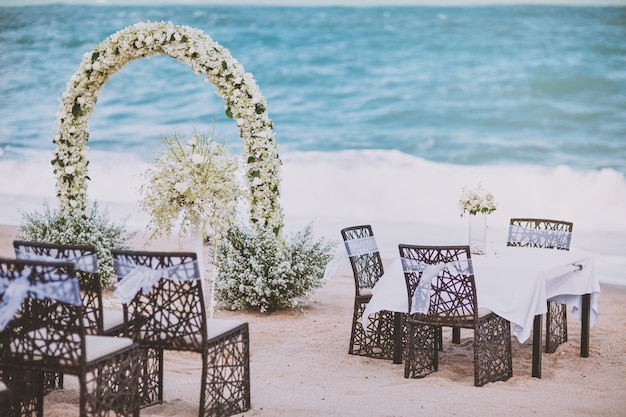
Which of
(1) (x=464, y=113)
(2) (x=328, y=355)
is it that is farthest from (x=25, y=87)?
(2) (x=328, y=355)

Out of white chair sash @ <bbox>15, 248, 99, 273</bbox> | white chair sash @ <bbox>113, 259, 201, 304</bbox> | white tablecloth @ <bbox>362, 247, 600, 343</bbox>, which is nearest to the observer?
white chair sash @ <bbox>113, 259, 201, 304</bbox>

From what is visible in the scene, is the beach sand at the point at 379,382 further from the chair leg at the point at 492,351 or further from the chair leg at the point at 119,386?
the chair leg at the point at 119,386

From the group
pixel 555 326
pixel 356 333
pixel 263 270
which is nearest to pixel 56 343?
pixel 356 333

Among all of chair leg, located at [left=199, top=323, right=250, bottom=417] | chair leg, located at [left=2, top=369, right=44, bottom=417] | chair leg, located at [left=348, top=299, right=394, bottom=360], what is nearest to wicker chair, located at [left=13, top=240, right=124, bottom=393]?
chair leg, located at [left=2, top=369, right=44, bottom=417]

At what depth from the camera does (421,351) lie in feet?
18.3

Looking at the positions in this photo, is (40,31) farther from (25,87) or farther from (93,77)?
(93,77)

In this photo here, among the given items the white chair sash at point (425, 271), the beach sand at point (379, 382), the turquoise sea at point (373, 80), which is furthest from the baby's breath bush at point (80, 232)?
the turquoise sea at point (373, 80)

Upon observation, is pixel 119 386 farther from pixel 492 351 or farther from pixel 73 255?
pixel 492 351

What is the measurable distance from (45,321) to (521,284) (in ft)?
9.12

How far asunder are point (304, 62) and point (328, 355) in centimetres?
1366

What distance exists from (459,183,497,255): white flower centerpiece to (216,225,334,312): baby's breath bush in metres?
1.84

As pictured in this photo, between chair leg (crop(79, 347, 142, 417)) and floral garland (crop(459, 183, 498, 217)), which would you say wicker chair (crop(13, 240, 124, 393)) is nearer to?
chair leg (crop(79, 347, 142, 417))

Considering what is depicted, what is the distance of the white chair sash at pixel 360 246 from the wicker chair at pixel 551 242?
1175 mm

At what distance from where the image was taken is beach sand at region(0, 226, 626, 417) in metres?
4.86
